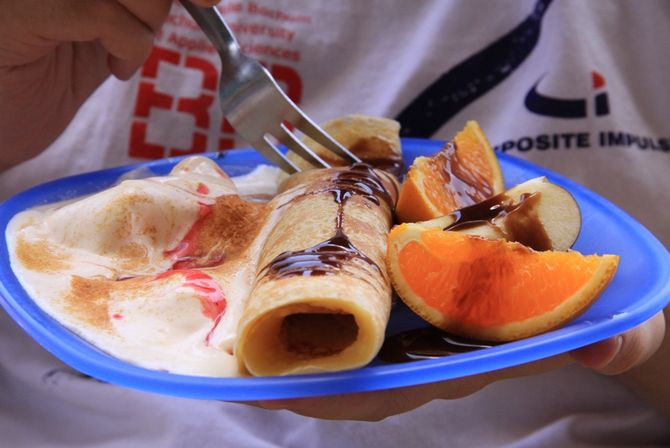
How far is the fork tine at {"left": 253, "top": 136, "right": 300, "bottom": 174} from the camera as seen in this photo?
1314mm

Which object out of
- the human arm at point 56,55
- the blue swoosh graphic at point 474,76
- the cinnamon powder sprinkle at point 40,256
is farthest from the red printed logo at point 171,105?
the cinnamon powder sprinkle at point 40,256

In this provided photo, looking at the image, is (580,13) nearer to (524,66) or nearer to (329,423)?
(524,66)

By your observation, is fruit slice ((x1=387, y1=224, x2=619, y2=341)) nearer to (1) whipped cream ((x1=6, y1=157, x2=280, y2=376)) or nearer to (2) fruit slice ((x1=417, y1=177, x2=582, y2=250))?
(2) fruit slice ((x1=417, y1=177, x2=582, y2=250))

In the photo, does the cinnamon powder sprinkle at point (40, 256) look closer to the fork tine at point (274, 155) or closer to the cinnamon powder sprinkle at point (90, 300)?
the cinnamon powder sprinkle at point (90, 300)

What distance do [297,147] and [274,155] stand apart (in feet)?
0.17

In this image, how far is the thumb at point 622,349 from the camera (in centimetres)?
84

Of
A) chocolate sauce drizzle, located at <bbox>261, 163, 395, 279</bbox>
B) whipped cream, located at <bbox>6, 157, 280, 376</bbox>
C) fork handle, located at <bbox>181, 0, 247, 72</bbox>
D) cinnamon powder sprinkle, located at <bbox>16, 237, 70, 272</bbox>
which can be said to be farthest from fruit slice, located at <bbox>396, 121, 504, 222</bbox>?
cinnamon powder sprinkle, located at <bbox>16, 237, 70, 272</bbox>

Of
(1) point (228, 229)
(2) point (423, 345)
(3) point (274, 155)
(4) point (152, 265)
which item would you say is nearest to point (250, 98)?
(3) point (274, 155)

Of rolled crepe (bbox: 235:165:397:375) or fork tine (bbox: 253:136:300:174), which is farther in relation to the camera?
fork tine (bbox: 253:136:300:174)

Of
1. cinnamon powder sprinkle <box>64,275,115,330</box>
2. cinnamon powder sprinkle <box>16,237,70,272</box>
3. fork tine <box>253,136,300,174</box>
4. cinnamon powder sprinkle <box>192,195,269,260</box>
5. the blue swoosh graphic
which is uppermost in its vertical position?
the blue swoosh graphic

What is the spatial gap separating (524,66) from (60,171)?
1.26 m

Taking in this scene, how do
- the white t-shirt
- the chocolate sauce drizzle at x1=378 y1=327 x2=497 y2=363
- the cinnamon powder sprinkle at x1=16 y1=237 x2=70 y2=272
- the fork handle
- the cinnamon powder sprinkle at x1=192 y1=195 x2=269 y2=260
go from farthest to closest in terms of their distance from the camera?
the white t-shirt
the fork handle
the cinnamon powder sprinkle at x1=192 y1=195 x2=269 y2=260
the cinnamon powder sprinkle at x1=16 y1=237 x2=70 y2=272
the chocolate sauce drizzle at x1=378 y1=327 x2=497 y2=363

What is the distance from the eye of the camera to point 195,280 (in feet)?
3.02

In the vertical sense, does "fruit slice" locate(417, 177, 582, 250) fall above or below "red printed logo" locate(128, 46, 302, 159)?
above
